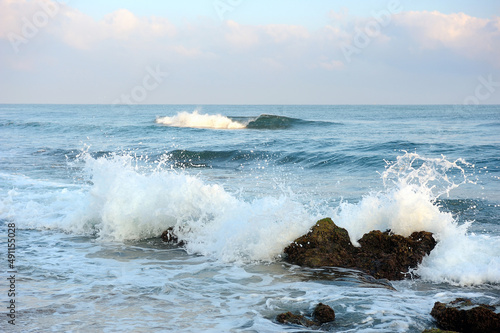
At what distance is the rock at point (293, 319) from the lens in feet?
13.1

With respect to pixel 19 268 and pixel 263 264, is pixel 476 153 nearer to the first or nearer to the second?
pixel 263 264

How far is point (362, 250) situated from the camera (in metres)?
5.78

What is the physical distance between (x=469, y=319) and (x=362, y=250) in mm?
2027

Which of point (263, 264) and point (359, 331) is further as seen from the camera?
point (263, 264)

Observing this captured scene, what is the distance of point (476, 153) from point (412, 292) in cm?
1344

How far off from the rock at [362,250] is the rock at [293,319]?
5.26ft

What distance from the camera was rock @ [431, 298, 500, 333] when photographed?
147 inches

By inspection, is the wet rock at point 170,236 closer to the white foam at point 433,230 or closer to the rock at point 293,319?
the white foam at point 433,230

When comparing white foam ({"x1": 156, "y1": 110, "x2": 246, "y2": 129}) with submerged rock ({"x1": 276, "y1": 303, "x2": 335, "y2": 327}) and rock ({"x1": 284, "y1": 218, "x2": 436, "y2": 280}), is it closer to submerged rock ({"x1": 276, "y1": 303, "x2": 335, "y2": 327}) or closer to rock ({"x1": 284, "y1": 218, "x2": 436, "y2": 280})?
rock ({"x1": 284, "y1": 218, "x2": 436, "y2": 280})

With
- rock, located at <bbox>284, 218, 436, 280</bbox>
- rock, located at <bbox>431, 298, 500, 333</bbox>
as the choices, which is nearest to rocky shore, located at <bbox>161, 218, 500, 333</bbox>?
rock, located at <bbox>284, 218, 436, 280</bbox>

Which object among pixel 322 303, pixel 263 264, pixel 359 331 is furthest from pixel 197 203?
pixel 359 331

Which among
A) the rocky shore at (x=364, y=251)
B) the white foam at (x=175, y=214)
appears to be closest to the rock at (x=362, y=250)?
the rocky shore at (x=364, y=251)

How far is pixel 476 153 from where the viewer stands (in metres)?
16.4

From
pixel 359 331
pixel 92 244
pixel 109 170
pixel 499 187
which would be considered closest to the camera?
pixel 359 331
